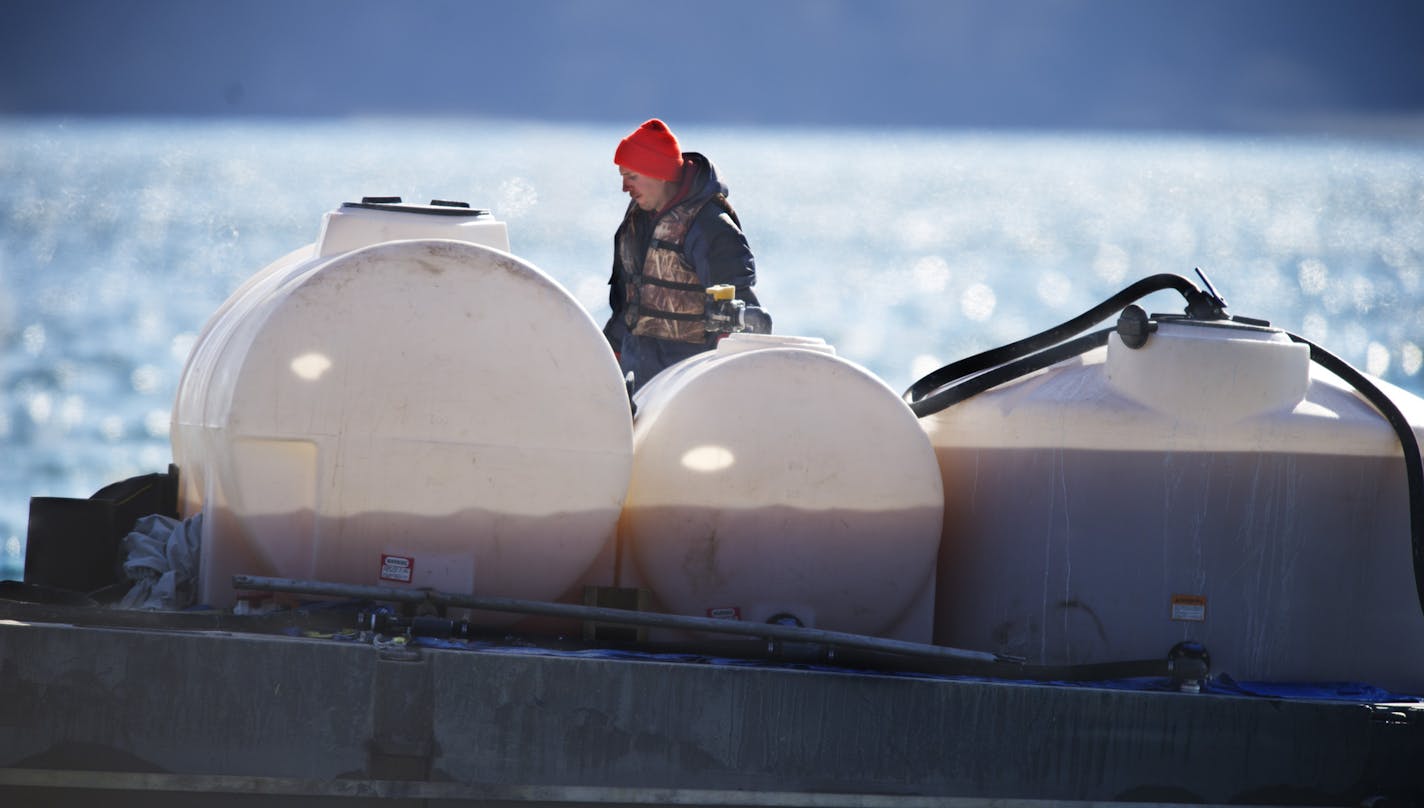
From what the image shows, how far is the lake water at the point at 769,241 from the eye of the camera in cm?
3027

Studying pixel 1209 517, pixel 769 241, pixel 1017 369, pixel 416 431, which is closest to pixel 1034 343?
pixel 1017 369

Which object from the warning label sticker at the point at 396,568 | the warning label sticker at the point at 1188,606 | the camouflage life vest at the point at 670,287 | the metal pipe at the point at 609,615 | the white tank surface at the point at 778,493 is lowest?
the metal pipe at the point at 609,615

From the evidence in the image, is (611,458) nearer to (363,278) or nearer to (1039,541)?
(363,278)

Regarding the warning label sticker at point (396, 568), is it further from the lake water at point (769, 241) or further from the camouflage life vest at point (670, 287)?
the lake water at point (769, 241)

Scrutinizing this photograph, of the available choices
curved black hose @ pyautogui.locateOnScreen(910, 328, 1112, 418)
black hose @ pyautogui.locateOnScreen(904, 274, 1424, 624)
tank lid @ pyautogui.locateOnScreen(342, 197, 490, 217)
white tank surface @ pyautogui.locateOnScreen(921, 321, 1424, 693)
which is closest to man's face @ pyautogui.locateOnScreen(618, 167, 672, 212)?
tank lid @ pyautogui.locateOnScreen(342, 197, 490, 217)

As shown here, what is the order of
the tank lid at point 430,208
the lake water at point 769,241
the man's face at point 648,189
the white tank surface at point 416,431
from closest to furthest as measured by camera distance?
the white tank surface at point 416,431, the tank lid at point 430,208, the man's face at point 648,189, the lake water at point 769,241

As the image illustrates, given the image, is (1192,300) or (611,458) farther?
(1192,300)

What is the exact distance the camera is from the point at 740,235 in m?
7.27

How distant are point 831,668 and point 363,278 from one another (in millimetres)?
1615

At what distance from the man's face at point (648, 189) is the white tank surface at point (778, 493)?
6.89 feet

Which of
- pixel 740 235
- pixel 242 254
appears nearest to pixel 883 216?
pixel 242 254

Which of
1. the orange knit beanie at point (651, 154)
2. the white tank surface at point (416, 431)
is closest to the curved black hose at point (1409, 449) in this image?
the white tank surface at point (416, 431)

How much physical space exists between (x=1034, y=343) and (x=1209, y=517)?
88 centimetres

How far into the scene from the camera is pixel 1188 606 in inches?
215
